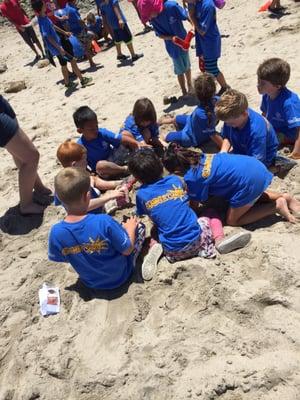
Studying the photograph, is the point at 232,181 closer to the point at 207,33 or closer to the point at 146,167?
the point at 146,167

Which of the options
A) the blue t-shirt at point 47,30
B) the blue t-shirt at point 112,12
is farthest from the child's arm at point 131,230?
the blue t-shirt at point 112,12

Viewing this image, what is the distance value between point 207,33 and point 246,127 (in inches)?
88.5

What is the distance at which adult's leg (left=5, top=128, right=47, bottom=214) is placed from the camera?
419 cm

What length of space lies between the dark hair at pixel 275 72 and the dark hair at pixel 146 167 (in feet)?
4.51

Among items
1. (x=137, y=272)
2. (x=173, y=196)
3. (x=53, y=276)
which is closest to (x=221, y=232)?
(x=173, y=196)

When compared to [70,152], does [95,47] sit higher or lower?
lower

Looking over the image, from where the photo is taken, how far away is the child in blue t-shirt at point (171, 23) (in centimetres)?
551

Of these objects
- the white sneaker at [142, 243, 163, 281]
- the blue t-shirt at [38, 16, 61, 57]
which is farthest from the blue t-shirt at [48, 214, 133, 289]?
the blue t-shirt at [38, 16, 61, 57]

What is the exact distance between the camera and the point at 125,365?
2.69 metres

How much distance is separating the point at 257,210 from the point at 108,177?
5.97 ft

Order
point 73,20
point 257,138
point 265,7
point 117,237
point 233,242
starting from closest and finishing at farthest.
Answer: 1. point 117,237
2. point 233,242
3. point 257,138
4. point 265,7
5. point 73,20

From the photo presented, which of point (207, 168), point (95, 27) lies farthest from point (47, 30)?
point (207, 168)

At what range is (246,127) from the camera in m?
3.64

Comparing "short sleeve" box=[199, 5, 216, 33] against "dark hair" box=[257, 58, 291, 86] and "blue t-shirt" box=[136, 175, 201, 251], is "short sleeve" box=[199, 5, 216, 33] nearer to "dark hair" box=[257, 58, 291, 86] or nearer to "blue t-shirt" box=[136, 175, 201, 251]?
"dark hair" box=[257, 58, 291, 86]
